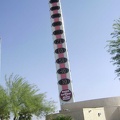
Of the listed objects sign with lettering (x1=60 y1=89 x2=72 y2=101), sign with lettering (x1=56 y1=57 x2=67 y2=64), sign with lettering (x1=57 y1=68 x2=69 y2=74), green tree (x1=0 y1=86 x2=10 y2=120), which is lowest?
green tree (x1=0 y1=86 x2=10 y2=120)

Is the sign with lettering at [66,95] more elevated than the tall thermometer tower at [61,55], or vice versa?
the tall thermometer tower at [61,55]

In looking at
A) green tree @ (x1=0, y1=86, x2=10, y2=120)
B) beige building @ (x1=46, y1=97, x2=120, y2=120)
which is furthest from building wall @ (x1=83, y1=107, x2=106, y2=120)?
green tree @ (x1=0, y1=86, x2=10, y2=120)

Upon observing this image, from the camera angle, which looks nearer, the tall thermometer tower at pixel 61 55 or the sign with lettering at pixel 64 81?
the tall thermometer tower at pixel 61 55

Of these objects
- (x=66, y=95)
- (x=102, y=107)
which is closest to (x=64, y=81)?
(x=66, y=95)

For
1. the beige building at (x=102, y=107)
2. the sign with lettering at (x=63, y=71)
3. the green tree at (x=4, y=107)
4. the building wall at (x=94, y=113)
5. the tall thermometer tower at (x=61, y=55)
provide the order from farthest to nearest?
the sign with lettering at (x=63, y=71) < the tall thermometer tower at (x=61, y=55) < the beige building at (x=102, y=107) < the green tree at (x=4, y=107) < the building wall at (x=94, y=113)

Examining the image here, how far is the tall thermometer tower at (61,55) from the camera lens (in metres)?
57.0

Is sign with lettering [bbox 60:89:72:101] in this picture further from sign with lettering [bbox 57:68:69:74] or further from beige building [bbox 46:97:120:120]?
beige building [bbox 46:97:120:120]

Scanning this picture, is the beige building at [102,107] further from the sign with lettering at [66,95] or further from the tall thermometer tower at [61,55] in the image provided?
the tall thermometer tower at [61,55]

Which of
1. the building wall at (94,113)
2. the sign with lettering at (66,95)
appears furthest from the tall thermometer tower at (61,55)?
the building wall at (94,113)

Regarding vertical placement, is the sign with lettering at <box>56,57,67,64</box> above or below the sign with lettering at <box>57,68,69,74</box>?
above

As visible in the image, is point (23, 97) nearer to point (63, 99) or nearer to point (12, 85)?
point (12, 85)

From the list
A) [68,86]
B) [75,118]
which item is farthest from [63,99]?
[75,118]

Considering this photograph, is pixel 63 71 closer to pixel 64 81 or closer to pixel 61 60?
pixel 64 81

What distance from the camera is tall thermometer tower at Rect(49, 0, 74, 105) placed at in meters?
57.0
